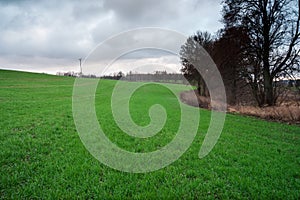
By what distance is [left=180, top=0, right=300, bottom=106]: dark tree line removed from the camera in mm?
14297

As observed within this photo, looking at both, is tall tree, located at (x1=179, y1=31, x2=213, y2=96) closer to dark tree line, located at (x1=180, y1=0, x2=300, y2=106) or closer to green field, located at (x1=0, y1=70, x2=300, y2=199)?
dark tree line, located at (x1=180, y1=0, x2=300, y2=106)

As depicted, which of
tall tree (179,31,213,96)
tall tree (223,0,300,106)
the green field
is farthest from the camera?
tall tree (179,31,213,96)

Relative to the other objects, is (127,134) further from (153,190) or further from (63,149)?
(153,190)

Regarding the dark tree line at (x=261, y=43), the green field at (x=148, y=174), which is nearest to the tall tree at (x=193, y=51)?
the dark tree line at (x=261, y=43)

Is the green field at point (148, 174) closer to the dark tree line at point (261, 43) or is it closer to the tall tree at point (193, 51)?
the dark tree line at point (261, 43)

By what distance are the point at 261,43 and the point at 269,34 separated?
0.88m

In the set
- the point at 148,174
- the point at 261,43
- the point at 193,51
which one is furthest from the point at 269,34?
the point at 148,174

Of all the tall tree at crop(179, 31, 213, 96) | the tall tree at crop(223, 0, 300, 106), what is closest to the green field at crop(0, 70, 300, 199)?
the tall tree at crop(223, 0, 300, 106)

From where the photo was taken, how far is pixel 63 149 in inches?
214

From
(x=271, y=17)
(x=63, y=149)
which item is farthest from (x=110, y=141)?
(x=271, y=17)

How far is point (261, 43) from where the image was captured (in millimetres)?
15375

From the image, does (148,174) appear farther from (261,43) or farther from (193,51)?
(193,51)

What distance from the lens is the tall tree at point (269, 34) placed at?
1422 cm

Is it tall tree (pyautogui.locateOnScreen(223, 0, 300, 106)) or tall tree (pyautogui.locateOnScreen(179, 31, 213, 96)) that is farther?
tall tree (pyautogui.locateOnScreen(179, 31, 213, 96))
